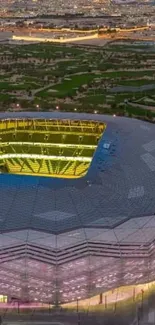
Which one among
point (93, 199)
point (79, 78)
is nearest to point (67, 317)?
point (93, 199)

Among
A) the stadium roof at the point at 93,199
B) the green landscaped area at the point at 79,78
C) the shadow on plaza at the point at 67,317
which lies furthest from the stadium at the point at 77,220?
the green landscaped area at the point at 79,78

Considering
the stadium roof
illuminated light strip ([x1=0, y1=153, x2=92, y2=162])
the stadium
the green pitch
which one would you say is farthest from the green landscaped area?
the stadium roof

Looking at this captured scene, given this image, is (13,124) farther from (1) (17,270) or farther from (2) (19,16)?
(2) (19,16)

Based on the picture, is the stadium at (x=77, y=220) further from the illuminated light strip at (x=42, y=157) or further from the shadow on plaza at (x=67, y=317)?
the shadow on plaza at (x=67, y=317)

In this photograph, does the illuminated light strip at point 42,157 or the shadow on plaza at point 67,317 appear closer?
the shadow on plaza at point 67,317

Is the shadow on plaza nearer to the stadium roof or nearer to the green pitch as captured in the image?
the stadium roof
